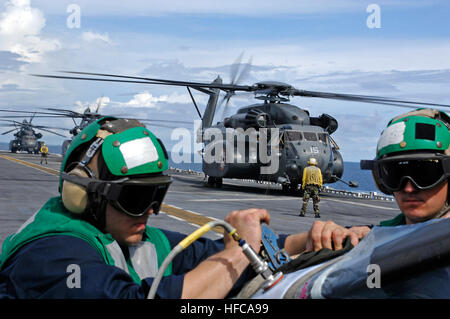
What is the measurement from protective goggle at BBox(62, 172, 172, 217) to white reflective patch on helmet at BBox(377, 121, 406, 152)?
1.00 meters

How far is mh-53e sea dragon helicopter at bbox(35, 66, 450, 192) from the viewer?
22.1 meters

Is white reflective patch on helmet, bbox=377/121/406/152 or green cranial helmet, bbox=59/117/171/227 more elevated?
white reflective patch on helmet, bbox=377/121/406/152

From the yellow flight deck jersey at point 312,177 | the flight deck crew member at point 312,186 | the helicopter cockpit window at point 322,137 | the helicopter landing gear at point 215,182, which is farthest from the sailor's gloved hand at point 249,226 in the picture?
the helicopter landing gear at point 215,182

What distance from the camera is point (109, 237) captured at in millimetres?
2164

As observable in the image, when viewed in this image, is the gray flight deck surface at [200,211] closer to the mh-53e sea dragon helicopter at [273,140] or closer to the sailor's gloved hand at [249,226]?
the mh-53e sea dragon helicopter at [273,140]

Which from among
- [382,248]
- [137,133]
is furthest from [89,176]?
[382,248]

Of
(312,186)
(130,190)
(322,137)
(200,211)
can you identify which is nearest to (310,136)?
(322,137)

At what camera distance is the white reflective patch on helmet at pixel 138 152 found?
2.11 m

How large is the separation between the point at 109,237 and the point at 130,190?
218 mm

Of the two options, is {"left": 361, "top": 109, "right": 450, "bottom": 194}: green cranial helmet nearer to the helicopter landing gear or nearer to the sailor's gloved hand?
the sailor's gloved hand

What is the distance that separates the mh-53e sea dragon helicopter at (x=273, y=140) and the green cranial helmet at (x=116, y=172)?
730 inches

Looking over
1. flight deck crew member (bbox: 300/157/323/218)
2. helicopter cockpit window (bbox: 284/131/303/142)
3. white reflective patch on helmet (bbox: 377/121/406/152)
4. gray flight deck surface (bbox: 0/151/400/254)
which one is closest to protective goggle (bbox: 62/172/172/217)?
white reflective patch on helmet (bbox: 377/121/406/152)

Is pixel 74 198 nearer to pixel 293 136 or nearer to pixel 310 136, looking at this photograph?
pixel 293 136
